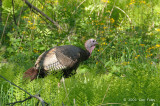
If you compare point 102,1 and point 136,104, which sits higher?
point 102,1

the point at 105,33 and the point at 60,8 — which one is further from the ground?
the point at 60,8

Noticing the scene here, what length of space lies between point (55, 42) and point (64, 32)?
13.5 inches

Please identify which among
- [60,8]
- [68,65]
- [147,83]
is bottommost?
[68,65]

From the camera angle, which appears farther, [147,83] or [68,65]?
[68,65]

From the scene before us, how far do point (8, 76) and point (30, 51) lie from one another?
2426mm

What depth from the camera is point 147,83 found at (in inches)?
71.9

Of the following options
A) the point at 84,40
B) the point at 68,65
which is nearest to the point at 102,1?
the point at 84,40

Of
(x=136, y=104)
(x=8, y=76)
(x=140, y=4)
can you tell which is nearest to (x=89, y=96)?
(x=136, y=104)

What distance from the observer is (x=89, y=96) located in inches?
A: 77.9

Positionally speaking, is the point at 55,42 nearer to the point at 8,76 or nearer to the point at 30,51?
the point at 30,51

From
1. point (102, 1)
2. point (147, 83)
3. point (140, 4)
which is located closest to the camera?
point (147, 83)

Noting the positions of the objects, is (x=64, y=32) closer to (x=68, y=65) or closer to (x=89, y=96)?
(x=68, y=65)

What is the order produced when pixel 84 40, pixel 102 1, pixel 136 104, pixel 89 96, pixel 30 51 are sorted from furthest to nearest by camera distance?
pixel 102 1 < pixel 84 40 < pixel 30 51 < pixel 89 96 < pixel 136 104

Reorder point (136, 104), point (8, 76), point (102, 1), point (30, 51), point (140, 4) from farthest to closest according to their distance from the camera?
1. point (140, 4)
2. point (102, 1)
3. point (30, 51)
4. point (8, 76)
5. point (136, 104)
